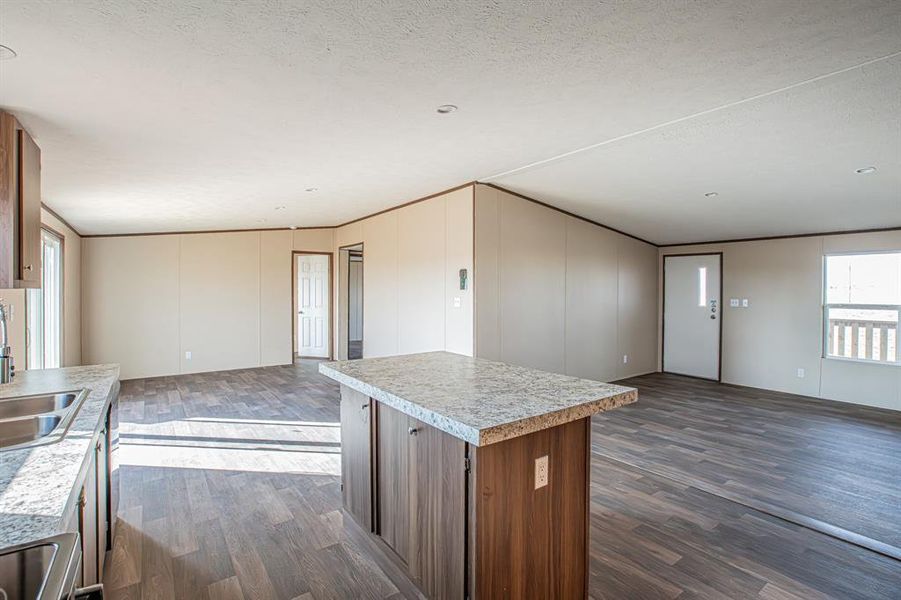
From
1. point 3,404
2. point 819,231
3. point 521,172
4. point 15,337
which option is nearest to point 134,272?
point 15,337

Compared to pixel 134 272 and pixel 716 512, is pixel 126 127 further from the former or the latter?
pixel 134 272

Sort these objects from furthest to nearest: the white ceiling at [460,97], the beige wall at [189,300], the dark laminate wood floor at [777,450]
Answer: the beige wall at [189,300] < the dark laminate wood floor at [777,450] < the white ceiling at [460,97]

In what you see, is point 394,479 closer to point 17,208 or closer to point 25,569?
point 25,569

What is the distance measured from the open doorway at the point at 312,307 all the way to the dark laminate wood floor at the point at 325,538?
4.65 m

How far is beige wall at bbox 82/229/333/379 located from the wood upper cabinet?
4861 millimetres

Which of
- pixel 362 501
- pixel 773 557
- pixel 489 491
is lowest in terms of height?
pixel 773 557

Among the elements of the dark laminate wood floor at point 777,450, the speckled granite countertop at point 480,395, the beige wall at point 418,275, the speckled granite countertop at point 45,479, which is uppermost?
the beige wall at point 418,275

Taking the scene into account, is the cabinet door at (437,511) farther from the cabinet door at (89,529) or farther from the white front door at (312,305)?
the white front door at (312,305)

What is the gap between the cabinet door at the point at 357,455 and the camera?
2.29 meters

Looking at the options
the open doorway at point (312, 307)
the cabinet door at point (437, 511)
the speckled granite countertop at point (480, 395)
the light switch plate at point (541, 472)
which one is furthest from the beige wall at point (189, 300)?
the light switch plate at point (541, 472)

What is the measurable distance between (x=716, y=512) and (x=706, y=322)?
4816mm

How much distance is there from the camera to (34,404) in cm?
212

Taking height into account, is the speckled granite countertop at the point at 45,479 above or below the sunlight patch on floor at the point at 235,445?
above

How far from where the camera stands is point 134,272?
269 inches
